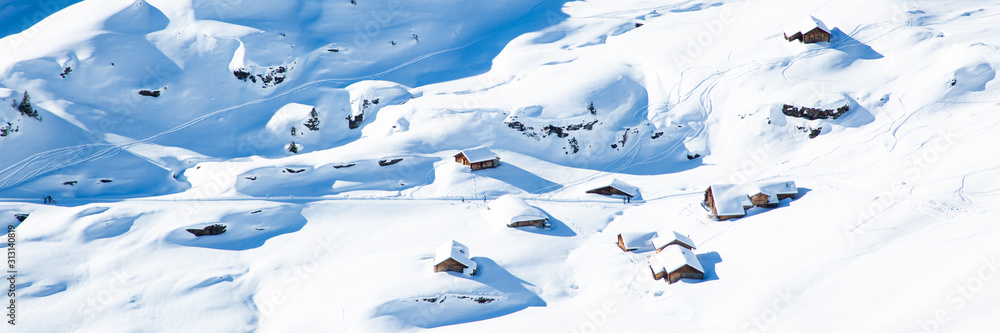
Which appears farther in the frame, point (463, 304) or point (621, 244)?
point (621, 244)

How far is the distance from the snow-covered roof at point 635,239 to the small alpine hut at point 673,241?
1.33 metres

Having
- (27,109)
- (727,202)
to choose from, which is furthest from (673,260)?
(27,109)

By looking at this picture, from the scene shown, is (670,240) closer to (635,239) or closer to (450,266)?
(635,239)

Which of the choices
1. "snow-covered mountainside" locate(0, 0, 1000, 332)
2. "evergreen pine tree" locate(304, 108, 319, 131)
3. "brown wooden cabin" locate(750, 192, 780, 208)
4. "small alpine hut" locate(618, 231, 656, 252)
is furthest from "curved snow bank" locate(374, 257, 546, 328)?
"evergreen pine tree" locate(304, 108, 319, 131)

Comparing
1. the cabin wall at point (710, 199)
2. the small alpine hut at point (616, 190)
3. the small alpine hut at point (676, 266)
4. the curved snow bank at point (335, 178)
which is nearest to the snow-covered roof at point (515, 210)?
the small alpine hut at point (616, 190)

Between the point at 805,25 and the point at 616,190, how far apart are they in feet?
101

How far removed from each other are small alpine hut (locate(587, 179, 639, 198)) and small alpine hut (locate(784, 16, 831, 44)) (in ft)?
92.5

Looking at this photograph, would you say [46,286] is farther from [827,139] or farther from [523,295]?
[827,139]

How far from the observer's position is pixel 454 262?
158 ft

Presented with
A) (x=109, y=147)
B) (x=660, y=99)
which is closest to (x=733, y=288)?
(x=660, y=99)

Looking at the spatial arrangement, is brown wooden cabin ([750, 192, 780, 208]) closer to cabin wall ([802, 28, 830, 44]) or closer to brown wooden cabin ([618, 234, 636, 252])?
brown wooden cabin ([618, 234, 636, 252])

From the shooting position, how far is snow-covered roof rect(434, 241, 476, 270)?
47894 millimetres

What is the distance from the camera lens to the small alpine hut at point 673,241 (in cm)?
4919

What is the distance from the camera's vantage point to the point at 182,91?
252 feet
